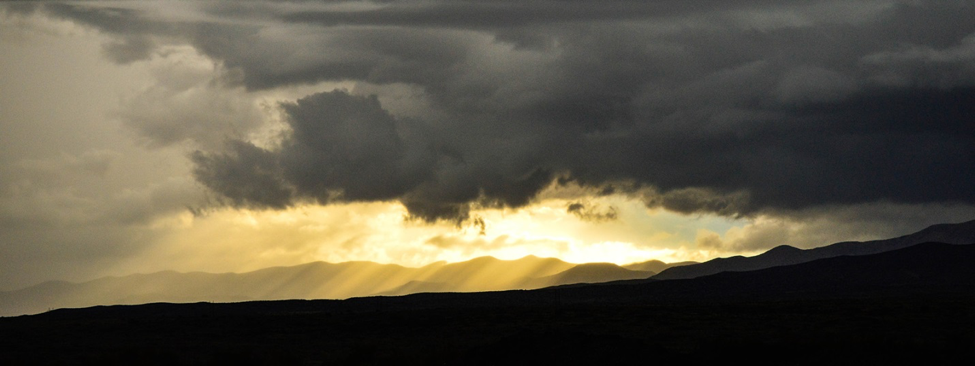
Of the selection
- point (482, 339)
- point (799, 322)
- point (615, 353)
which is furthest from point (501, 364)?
point (799, 322)

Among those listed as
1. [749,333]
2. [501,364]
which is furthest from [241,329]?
[501,364]

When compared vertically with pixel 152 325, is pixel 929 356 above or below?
below

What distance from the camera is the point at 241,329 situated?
12638 cm

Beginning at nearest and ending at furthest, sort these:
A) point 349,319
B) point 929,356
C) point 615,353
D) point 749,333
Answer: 1. point 929,356
2. point 615,353
3. point 749,333
4. point 349,319

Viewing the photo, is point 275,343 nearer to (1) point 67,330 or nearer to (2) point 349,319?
(2) point 349,319

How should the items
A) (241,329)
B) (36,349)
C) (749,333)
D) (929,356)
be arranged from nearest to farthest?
(929,356)
(749,333)
(36,349)
(241,329)

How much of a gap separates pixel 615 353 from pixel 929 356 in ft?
55.7

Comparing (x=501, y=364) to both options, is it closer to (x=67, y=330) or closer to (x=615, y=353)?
(x=615, y=353)

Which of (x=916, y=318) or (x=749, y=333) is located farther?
(x=916, y=318)

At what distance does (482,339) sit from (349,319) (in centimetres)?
4189

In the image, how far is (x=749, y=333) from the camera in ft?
307

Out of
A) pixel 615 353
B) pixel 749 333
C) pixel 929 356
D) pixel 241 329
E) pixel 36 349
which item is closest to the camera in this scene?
pixel 929 356

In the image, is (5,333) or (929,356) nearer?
(929,356)

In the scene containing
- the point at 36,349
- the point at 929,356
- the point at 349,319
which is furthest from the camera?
the point at 349,319
